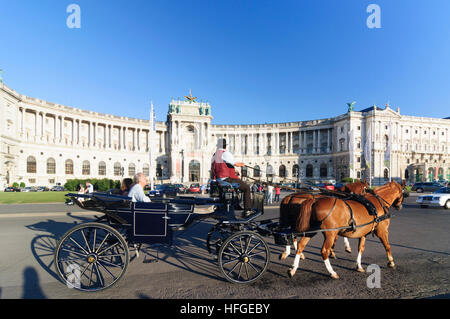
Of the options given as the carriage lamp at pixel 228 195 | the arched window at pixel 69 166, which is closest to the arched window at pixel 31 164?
the arched window at pixel 69 166

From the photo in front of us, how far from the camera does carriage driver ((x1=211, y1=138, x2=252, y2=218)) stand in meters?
5.58

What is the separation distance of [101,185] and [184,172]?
2222 centimetres

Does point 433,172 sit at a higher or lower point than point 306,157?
lower

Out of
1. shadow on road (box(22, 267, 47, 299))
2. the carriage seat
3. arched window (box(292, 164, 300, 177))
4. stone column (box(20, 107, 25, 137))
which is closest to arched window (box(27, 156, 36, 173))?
stone column (box(20, 107, 25, 137))

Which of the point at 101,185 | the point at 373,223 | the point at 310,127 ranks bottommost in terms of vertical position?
the point at 101,185

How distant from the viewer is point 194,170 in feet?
204

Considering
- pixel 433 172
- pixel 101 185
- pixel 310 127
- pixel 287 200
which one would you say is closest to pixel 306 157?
pixel 310 127

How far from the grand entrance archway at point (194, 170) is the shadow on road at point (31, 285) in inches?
2234

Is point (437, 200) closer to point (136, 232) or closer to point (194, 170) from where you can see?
point (136, 232)

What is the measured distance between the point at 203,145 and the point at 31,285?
193 ft

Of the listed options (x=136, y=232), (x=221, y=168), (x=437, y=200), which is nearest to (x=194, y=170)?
(x=437, y=200)

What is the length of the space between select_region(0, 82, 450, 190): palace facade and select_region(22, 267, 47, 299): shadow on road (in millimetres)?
49525
